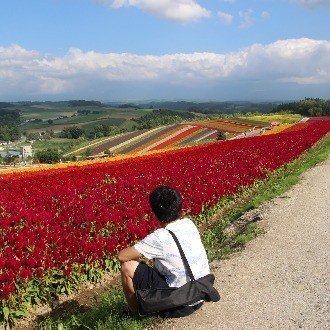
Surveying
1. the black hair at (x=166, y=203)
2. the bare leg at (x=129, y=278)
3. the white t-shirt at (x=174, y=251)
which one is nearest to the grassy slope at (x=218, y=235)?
the bare leg at (x=129, y=278)

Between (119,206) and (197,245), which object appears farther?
(119,206)

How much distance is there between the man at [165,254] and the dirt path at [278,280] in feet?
2.29

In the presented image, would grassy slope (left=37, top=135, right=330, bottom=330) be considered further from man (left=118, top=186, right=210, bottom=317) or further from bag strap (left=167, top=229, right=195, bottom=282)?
bag strap (left=167, top=229, right=195, bottom=282)

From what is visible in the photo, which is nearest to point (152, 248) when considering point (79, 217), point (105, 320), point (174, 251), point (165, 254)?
point (165, 254)

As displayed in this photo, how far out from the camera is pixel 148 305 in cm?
685

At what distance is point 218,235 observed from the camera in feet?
44.4

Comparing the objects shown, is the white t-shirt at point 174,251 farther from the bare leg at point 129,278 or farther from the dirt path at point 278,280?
the dirt path at point 278,280

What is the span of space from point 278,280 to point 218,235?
16.1 ft

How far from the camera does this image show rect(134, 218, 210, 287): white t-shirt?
6699 mm

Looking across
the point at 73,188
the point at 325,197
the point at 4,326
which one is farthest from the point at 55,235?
the point at 325,197

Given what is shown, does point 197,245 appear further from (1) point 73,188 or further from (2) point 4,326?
(1) point 73,188

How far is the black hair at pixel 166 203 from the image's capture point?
264 inches

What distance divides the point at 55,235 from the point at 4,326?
2.43 metres

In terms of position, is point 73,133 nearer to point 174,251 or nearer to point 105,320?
point 105,320
